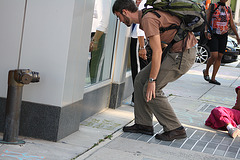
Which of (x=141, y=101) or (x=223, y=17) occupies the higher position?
(x=223, y=17)

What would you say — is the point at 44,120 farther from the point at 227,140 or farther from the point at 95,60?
the point at 227,140

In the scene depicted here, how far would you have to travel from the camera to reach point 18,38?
185 inches

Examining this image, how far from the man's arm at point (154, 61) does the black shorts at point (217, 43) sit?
16.6 feet

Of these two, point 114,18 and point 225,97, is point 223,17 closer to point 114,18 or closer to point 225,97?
point 225,97

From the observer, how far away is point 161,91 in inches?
205

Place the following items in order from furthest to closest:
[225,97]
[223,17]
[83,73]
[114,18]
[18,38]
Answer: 1. [223,17]
2. [225,97]
3. [114,18]
4. [83,73]
5. [18,38]

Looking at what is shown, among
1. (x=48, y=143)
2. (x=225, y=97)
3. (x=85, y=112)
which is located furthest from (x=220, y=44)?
(x=48, y=143)

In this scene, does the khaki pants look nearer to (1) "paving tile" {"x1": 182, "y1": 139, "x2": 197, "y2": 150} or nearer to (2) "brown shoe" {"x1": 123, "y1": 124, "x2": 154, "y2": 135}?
(2) "brown shoe" {"x1": 123, "y1": 124, "x2": 154, "y2": 135}

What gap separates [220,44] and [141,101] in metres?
5.01

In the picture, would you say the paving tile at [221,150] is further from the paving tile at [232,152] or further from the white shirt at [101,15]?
the white shirt at [101,15]

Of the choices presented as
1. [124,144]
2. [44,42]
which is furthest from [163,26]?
[124,144]

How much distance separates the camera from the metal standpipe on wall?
443 centimetres

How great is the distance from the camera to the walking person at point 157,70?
4.73 metres

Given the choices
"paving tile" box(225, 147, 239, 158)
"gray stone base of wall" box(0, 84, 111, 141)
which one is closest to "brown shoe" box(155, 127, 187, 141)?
"paving tile" box(225, 147, 239, 158)
